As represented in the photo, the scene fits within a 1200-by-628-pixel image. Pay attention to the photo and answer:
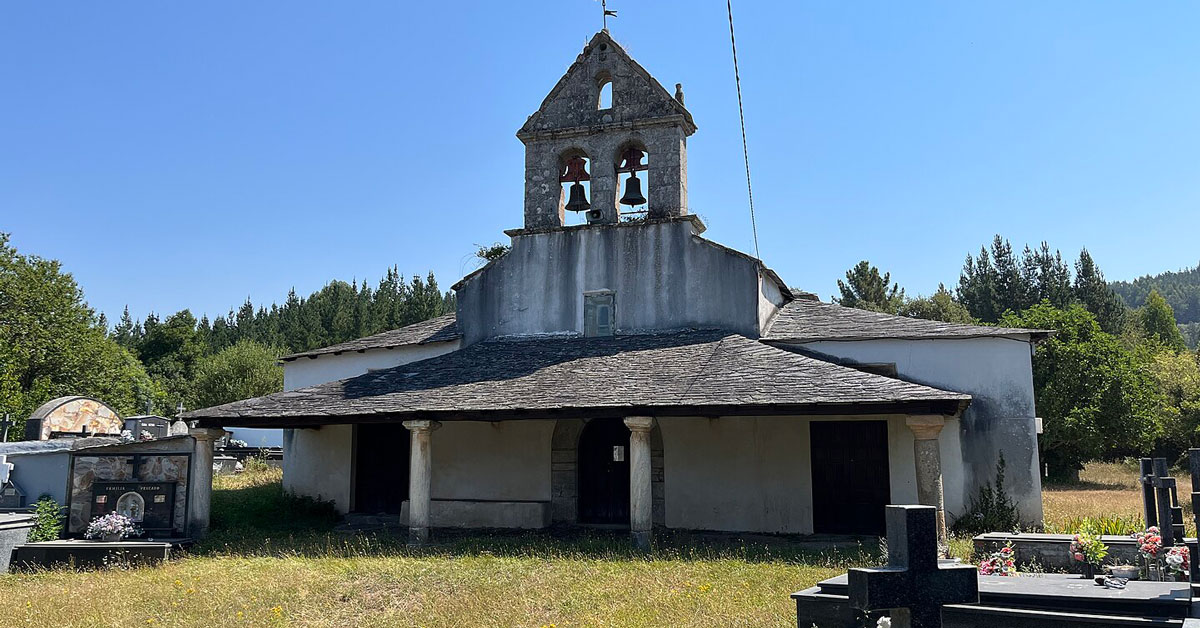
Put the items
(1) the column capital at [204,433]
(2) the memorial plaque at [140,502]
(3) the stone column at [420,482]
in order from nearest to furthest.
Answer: (3) the stone column at [420,482] < (2) the memorial plaque at [140,502] < (1) the column capital at [204,433]

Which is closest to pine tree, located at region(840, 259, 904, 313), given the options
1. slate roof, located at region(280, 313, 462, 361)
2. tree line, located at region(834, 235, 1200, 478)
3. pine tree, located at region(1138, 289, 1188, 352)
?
tree line, located at region(834, 235, 1200, 478)

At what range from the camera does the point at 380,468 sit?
1870 centimetres

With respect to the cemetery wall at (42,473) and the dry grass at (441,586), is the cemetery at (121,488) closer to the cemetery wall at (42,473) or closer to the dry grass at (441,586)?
the cemetery wall at (42,473)

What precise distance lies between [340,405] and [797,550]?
759cm

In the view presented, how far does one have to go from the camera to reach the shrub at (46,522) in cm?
1335

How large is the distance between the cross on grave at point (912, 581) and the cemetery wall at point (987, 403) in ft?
37.4

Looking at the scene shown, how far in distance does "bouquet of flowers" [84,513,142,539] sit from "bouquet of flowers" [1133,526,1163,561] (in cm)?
1348

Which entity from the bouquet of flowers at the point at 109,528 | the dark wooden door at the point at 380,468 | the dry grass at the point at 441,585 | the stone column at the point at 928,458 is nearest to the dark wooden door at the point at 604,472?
Answer: the dry grass at the point at 441,585

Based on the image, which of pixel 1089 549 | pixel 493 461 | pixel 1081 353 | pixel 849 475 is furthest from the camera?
pixel 1081 353

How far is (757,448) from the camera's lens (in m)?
16.0

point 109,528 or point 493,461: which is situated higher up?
point 493,461

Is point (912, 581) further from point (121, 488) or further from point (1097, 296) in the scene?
point (1097, 296)

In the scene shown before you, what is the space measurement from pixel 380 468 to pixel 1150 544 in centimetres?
1421

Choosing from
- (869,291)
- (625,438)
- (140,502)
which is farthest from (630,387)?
(869,291)
